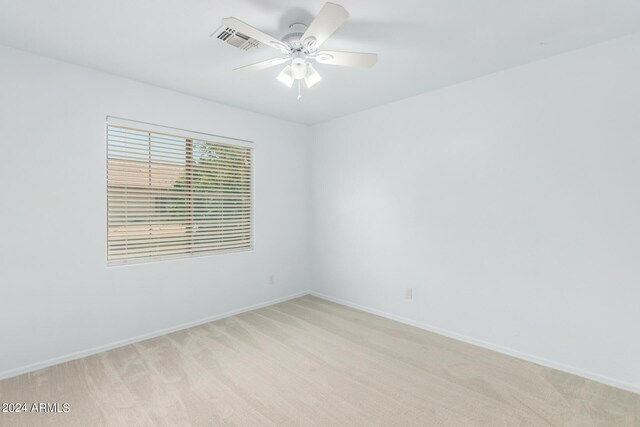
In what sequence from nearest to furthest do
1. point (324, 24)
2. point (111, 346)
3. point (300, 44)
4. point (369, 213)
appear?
point (324, 24), point (300, 44), point (111, 346), point (369, 213)

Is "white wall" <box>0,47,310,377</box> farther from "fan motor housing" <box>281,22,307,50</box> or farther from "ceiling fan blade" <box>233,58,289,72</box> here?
"fan motor housing" <box>281,22,307,50</box>

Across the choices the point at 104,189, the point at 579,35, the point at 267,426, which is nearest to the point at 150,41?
the point at 104,189

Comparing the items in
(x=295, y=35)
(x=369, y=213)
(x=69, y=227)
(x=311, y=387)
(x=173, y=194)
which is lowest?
(x=311, y=387)

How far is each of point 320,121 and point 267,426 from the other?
12.2 feet

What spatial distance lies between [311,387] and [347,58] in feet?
Answer: 7.87

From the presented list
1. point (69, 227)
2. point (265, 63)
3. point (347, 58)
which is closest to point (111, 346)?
point (69, 227)

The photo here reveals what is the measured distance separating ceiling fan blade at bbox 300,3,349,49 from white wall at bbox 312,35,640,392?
6.05 feet

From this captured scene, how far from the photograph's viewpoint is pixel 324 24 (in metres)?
1.79

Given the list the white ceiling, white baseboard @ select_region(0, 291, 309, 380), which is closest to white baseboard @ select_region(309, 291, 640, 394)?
white baseboard @ select_region(0, 291, 309, 380)

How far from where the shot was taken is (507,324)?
2.84m

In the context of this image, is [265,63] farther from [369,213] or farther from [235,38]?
[369,213]

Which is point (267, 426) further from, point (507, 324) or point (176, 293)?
point (507, 324)

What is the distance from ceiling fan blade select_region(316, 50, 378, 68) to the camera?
2084 mm

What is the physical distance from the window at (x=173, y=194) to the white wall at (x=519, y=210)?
1.60m
